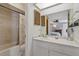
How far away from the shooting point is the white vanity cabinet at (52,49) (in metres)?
1.38

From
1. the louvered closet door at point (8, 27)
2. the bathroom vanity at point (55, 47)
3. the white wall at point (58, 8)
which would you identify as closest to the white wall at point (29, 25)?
the bathroom vanity at point (55, 47)

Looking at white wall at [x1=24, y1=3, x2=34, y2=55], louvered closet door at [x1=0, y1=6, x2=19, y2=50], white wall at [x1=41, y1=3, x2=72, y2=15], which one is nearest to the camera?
white wall at [x1=41, y1=3, x2=72, y2=15]

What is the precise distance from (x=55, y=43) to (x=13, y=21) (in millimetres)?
1568

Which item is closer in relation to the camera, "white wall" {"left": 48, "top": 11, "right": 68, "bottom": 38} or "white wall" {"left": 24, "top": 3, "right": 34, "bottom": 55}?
"white wall" {"left": 48, "top": 11, "right": 68, "bottom": 38}

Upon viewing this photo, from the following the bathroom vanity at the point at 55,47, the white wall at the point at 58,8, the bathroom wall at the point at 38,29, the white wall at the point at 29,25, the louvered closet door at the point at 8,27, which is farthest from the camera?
the bathroom wall at the point at 38,29

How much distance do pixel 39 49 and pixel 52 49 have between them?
1.29 feet

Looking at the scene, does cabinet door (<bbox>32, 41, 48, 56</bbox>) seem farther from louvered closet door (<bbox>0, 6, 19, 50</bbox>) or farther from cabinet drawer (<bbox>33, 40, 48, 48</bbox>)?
louvered closet door (<bbox>0, 6, 19, 50</bbox>)

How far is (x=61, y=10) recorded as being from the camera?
6.38 feet

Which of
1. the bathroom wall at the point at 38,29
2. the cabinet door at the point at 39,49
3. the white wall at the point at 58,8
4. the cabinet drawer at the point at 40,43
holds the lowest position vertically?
the cabinet door at the point at 39,49

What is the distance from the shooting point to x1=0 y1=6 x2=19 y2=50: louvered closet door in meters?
2.20

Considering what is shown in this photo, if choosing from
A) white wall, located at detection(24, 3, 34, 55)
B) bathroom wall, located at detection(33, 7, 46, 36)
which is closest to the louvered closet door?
white wall, located at detection(24, 3, 34, 55)

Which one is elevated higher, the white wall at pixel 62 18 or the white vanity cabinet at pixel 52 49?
the white wall at pixel 62 18

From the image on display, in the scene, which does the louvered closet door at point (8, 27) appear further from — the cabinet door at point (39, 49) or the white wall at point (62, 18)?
the white wall at point (62, 18)

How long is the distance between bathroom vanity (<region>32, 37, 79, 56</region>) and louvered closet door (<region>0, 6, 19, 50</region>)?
2.34ft
